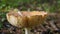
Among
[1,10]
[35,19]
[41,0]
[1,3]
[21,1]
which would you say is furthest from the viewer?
[41,0]

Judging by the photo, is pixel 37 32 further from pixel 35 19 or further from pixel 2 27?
pixel 35 19

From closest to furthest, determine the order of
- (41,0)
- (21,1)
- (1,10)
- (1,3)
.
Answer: (1,10) → (1,3) → (21,1) → (41,0)

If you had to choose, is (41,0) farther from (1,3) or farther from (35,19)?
(35,19)

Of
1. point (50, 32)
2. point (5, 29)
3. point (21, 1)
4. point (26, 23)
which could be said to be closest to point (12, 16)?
point (26, 23)

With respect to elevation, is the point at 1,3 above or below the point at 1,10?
above

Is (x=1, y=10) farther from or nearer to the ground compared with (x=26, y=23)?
farther from the ground

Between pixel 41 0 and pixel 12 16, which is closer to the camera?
pixel 12 16

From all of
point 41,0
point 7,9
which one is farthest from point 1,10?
point 41,0

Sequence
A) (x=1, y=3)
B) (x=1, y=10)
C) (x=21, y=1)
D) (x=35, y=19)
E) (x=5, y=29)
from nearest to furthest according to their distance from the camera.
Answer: (x=35, y=19) → (x=5, y=29) → (x=1, y=10) → (x=1, y=3) → (x=21, y=1)

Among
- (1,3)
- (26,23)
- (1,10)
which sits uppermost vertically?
(1,3)
